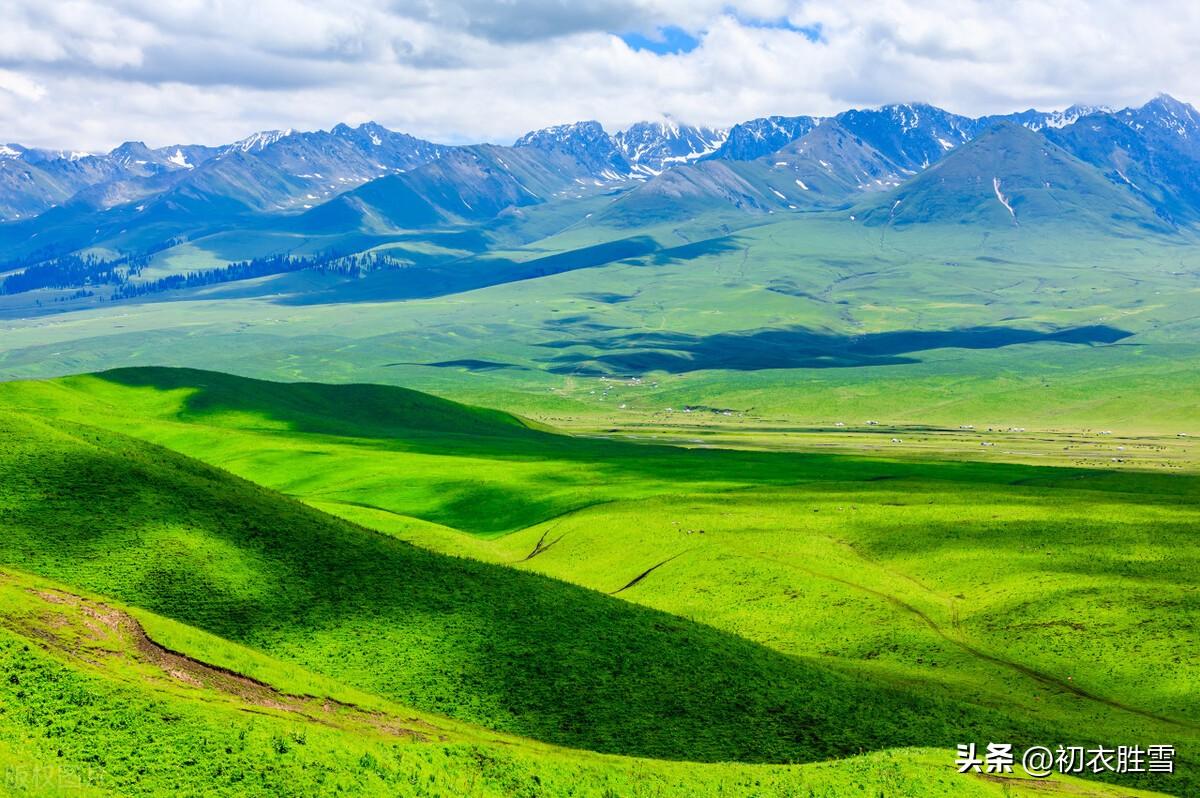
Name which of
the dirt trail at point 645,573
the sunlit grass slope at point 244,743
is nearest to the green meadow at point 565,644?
the sunlit grass slope at point 244,743

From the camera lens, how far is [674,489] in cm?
13725

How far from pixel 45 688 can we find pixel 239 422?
523ft

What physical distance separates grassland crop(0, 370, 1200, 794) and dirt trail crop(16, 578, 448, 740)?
4.10m

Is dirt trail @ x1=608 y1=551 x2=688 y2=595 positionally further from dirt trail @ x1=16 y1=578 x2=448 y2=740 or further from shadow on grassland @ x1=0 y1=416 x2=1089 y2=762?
dirt trail @ x1=16 y1=578 x2=448 y2=740

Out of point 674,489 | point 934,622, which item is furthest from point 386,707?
point 674,489

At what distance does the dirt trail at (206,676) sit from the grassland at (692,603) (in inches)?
162

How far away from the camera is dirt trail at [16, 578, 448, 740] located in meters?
43.6

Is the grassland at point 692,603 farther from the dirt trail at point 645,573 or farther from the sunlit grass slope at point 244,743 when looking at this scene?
the sunlit grass slope at point 244,743

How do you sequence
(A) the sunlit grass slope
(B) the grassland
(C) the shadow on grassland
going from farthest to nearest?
(B) the grassland → (C) the shadow on grassland → (A) the sunlit grass slope

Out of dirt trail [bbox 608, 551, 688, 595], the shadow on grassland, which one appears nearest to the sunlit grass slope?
the shadow on grassland

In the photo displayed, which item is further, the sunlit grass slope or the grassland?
the grassland

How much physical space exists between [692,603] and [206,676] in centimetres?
4411

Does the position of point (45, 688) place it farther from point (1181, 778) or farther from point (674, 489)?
point (674, 489)

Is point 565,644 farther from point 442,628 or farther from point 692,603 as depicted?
point 692,603
